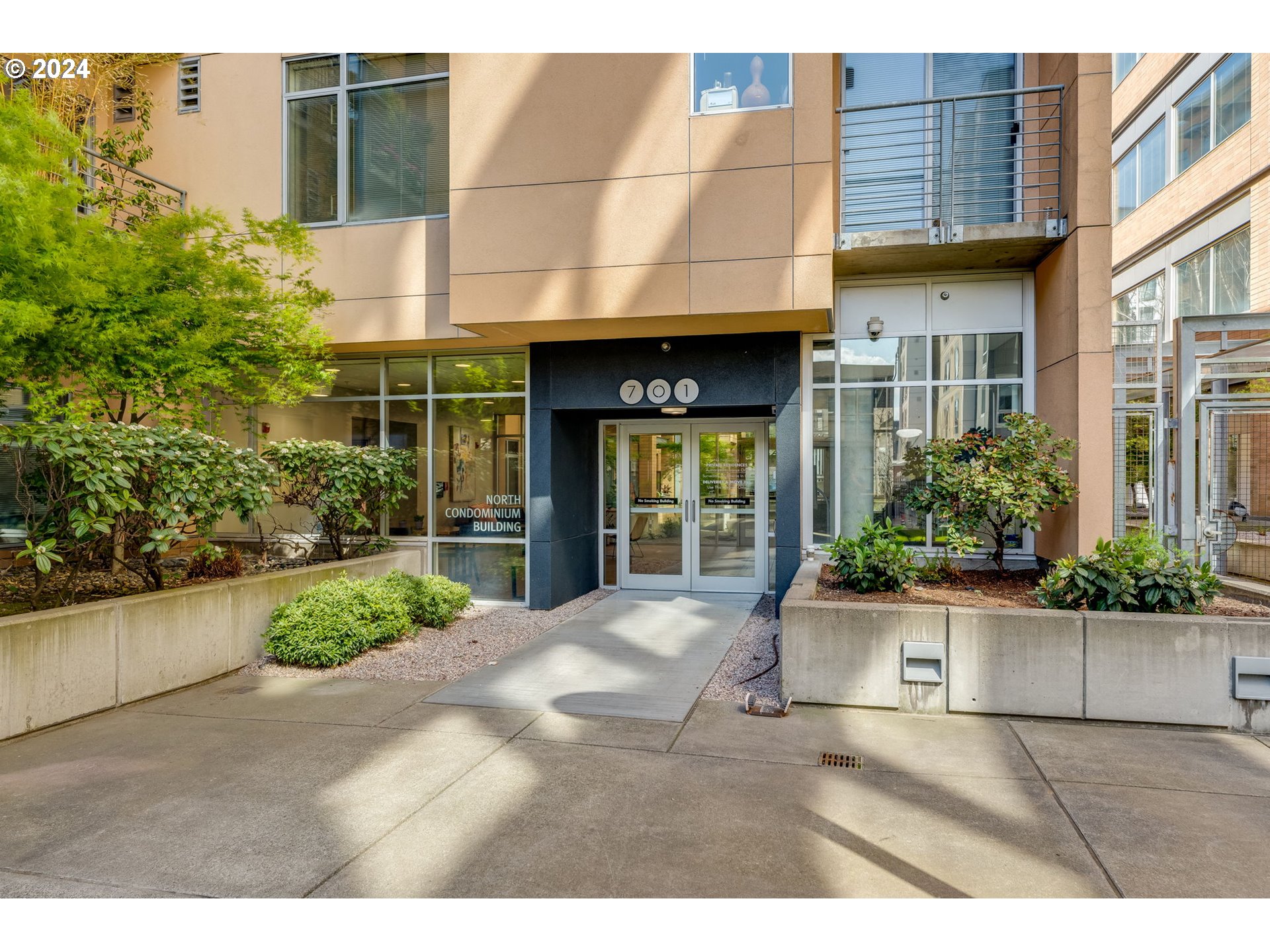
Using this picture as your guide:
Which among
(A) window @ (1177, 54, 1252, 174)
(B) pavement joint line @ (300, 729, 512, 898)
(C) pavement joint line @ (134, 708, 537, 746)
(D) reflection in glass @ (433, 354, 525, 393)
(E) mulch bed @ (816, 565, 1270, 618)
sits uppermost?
(A) window @ (1177, 54, 1252, 174)

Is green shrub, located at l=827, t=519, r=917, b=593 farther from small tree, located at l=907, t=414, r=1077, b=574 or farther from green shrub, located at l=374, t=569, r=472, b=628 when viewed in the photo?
green shrub, located at l=374, t=569, r=472, b=628

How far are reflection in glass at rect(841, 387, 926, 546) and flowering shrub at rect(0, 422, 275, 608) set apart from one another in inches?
254

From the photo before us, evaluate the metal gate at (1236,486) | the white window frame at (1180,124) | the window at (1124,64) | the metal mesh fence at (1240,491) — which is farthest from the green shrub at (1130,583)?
the window at (1124,64)

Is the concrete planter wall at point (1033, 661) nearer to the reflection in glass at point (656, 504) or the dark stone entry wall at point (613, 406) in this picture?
the dark stone entry wall at point (613, 406)

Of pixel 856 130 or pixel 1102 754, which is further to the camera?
pixel 856 130

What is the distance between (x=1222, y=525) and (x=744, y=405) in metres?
4.95

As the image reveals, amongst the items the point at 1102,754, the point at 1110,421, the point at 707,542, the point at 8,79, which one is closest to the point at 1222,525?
the point at 1110,421

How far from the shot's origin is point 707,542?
10.3 meters

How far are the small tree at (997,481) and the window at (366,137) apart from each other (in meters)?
6.62

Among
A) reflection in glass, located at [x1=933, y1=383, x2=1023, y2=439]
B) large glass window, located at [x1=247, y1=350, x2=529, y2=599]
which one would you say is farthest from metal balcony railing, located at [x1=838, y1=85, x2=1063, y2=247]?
large glass window, located at [x1=247, y1=350, x2=529, y2=599]

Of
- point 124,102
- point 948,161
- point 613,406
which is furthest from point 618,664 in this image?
point 124,102

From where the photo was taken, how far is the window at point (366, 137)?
31.6ft

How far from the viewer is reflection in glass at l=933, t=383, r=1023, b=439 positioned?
870cm

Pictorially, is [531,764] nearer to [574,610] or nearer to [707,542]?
[574,610]
